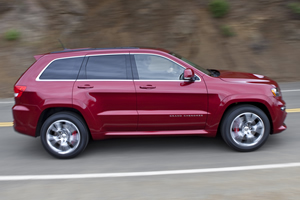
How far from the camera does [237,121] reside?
5633mm

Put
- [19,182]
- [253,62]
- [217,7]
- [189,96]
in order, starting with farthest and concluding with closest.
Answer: [217,7] → [253,62] → [189,96] → [19,182]

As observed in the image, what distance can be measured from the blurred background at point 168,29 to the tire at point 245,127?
273 inches

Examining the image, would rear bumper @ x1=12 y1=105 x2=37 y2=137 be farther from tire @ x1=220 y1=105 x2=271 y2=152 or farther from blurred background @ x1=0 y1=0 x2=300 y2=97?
blurred background @ x1=0 y1=0 x2=300 y2=97

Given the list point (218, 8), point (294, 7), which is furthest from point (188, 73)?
point (294, 7)

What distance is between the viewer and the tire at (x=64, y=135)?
561 cm

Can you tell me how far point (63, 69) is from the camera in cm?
574

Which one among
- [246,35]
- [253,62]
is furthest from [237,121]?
[246,35]

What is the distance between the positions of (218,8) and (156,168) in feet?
33.1

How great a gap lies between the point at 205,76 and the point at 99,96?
68.2 inches

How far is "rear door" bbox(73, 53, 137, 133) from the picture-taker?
218 inches

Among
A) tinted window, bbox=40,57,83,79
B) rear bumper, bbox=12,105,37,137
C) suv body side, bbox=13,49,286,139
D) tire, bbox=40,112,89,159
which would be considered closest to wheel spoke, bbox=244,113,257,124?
suv body side, bbox=13,49,286,139

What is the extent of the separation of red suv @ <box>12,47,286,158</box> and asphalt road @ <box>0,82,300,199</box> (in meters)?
0.35

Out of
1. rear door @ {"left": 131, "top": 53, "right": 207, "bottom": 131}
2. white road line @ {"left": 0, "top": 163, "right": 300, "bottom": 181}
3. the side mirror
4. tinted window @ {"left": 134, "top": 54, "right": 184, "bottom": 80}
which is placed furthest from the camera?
tinted window @ {"left": 134, "top": 54, "right": 184, "bottom": 80}

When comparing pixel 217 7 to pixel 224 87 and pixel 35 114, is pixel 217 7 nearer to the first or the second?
pixel 224 87
